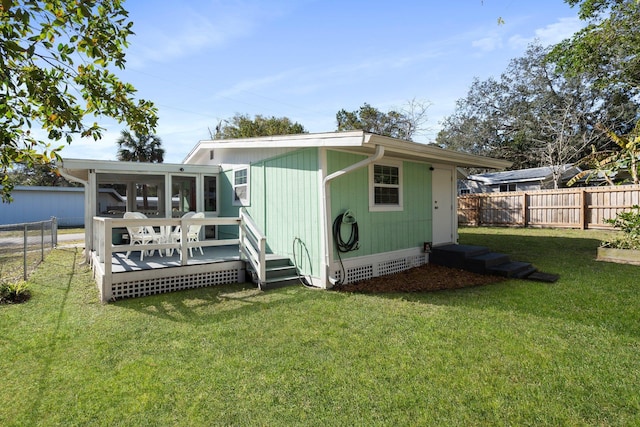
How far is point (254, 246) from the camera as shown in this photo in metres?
5.66

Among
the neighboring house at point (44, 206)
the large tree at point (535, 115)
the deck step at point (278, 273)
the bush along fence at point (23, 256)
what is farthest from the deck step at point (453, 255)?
the neighboring house at point (44, 206)

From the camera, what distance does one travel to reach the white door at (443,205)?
299 inches

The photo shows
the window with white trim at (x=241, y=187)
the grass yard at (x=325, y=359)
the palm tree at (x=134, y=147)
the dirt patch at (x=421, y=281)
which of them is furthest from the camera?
the palm tree at (x=134, y=147)

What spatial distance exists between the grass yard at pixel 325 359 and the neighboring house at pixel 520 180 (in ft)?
53.3

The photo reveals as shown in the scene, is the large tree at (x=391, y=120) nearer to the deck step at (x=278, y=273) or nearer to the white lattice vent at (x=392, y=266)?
the white lattice vent at (x=392, y=266)

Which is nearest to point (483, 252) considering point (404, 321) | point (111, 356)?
point (404, 321)

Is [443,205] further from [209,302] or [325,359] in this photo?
[325,359]

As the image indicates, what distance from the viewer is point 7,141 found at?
196 centimetres

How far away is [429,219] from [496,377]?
5.06 meters

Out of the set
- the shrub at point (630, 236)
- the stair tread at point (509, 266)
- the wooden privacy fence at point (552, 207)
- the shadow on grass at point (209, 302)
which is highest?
the wooden privacy fence at point (552, 207)

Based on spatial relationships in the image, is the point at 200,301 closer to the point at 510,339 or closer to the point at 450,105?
the point at 510,339

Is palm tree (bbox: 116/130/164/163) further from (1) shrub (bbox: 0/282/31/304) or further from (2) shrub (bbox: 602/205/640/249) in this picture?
(2) shrub (bbox: 602/205/640/249)

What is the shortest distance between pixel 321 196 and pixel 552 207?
12721 millimetres

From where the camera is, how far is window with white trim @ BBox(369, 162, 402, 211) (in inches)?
242
